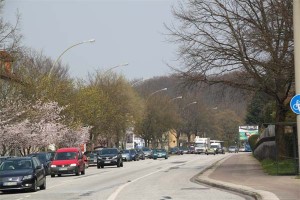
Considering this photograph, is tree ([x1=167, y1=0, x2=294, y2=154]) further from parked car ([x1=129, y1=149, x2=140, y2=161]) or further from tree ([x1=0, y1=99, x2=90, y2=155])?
parked car ([x1=129, y1=149, x2=140, y2=161])

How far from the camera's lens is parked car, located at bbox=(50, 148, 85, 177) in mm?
38219

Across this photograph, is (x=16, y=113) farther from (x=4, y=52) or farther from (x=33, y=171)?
(x=33, y=171)

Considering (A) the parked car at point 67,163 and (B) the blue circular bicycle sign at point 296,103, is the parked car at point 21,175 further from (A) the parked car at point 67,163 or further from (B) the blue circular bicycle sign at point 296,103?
(A) the parked car at point 67,163

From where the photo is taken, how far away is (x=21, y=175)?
2444cm

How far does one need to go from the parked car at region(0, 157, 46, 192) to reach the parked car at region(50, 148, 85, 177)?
12.2m

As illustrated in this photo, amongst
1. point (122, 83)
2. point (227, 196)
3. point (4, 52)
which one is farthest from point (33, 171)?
point (122, 83)

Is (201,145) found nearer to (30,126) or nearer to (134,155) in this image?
(134,155)

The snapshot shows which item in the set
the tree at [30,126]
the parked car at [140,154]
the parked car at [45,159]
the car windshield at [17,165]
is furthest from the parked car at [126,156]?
the car windshield at [17,165]

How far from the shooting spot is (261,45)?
105 ft

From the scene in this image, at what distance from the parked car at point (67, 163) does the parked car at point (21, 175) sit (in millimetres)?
12219

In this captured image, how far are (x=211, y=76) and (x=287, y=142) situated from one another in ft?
22.0

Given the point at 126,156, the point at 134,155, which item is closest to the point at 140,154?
the point at 134,155

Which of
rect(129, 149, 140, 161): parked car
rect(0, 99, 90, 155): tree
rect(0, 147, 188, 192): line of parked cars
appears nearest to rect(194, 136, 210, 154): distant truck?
rect(0, 147, 188, 192): line of parked cars

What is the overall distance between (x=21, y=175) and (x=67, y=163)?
13.8 metres
